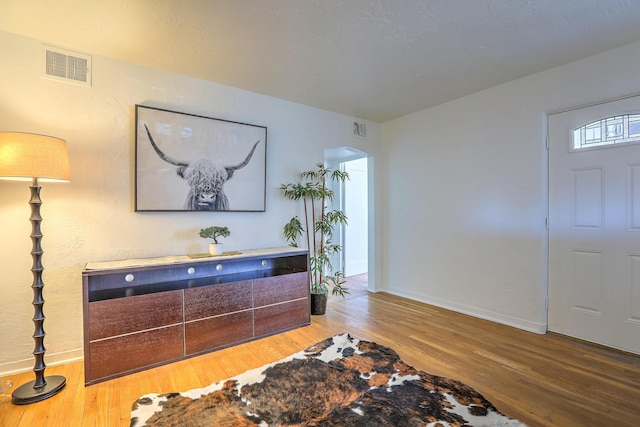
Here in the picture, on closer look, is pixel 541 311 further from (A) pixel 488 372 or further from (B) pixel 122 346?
(B) pixel 122 346

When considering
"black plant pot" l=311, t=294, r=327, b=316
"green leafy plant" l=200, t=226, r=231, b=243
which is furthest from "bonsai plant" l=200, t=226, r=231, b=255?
"black plant pot" l=311, t=294, r=327, b=316

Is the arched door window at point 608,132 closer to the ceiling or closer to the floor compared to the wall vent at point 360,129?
closer to the floor

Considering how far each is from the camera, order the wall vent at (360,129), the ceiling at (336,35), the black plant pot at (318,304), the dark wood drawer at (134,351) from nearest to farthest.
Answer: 1. the ceiling at (336,35)
2. the dark wood drawer at (134,351)
3. the black plant pot at (318,304)
4. the wall vent at (360,129)

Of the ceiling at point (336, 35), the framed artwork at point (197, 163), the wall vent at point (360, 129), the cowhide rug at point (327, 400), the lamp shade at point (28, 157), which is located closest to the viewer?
the cowhide rug at point (327, 400)

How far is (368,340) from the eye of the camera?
275 centimetres

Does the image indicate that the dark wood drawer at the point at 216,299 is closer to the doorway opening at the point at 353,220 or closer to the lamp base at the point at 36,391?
the lamp base at the point at 36,391

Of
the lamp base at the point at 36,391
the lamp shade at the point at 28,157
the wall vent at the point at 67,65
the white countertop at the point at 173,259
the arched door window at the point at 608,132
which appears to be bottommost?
the lamp base at the point at 36,391

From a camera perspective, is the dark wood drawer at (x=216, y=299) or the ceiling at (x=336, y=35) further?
the dark wood drawer at (x=216, y=299)

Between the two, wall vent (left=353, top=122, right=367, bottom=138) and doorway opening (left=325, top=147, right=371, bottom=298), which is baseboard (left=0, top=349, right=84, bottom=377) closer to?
doorway opening (left=325, top=147, right=371, bottom=298)

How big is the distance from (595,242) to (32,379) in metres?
4.67

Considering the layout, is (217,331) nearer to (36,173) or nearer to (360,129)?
(36,173)

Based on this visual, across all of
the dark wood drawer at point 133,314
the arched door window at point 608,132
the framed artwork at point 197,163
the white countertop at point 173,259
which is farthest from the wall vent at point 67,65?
the arched door window at point 608,132

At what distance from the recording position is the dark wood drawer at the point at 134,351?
2.11 meters

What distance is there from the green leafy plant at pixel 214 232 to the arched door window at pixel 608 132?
3.41 m
